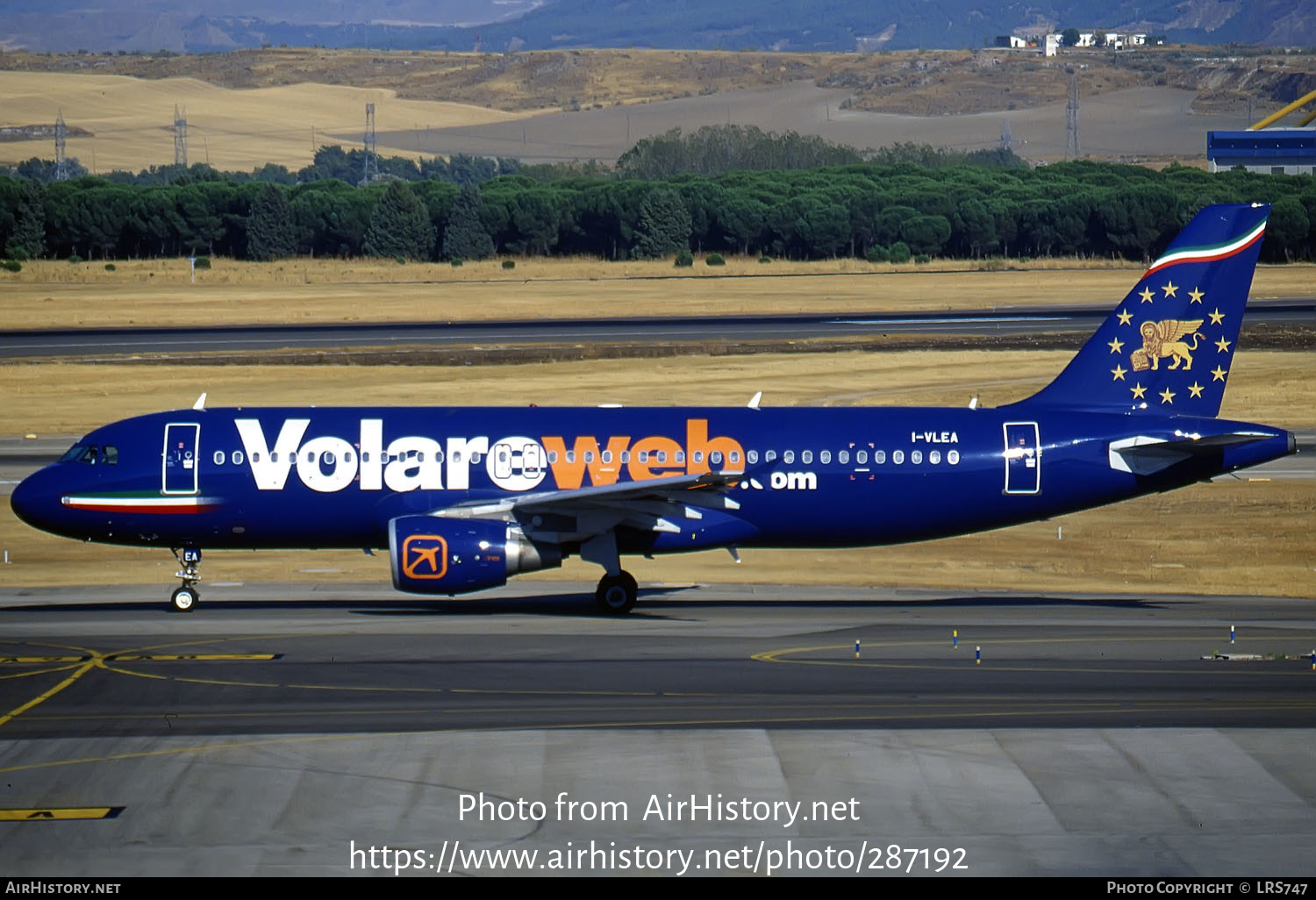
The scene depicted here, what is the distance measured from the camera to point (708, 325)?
93438 millimetres

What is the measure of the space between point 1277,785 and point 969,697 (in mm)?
6369

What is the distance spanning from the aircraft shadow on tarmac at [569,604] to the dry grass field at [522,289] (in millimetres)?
60487

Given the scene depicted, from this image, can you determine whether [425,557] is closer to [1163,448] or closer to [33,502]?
[33,502]

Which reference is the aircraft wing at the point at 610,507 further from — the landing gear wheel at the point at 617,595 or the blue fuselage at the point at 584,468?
the landing gear wheel at the point at 617,595

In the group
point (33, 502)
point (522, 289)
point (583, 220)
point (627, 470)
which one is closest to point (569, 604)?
point (627, 470)

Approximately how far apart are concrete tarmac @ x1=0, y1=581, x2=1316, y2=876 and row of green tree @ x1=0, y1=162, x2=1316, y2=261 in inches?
4095

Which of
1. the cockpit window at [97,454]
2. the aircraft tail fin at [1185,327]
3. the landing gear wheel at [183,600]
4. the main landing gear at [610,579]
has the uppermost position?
the aircraft tail fin at [1185,327]

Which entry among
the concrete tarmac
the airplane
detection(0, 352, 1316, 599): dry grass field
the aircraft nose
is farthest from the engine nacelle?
the aircraft nose

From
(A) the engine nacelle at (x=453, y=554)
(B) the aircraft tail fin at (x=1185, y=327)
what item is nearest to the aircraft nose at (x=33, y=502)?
(A) the engine nacelle at (x=453, y=554)

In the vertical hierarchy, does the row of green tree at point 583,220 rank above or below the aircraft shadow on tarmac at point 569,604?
above

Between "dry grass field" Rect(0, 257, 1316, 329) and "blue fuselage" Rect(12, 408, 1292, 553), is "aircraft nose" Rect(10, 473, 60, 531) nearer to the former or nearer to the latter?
"blue fuselage" Rect(12, 408, 1292, 553)

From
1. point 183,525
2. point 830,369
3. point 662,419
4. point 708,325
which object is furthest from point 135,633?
point 708,325

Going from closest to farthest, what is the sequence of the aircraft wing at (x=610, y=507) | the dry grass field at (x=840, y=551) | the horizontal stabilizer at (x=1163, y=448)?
1. the aircraft wing at (x=610, y=507)
2. the horizontal stabilizer at (x=1163, y=448)
3. the dry grass field at (x=840, y=551)

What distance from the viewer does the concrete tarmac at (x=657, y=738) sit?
2098cm
